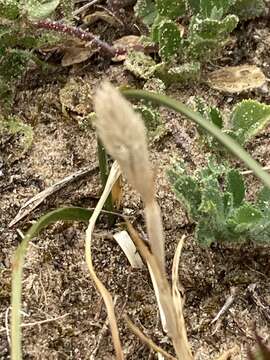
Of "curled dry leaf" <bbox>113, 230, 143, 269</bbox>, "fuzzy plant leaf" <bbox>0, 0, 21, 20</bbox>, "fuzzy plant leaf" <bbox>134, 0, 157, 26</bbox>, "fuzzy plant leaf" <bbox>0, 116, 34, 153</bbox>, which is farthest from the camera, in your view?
"fuzzy plant leaf" <bbox>134, 0, 157, 26</bbox>

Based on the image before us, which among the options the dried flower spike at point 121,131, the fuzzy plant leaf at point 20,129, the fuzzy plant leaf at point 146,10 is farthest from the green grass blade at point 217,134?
the fuzzy plant leaf at point 146,10

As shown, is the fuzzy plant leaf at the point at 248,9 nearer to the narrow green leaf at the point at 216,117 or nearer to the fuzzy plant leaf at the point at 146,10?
the fuzzy plant leaf at the point at 146,10

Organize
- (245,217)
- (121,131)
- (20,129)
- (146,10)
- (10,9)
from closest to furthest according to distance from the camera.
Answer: (121,131), (245,217), (10,9), (20,129), (146,10)

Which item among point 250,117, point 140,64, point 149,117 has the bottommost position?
point 250,117

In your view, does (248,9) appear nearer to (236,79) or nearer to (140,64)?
(236,79)

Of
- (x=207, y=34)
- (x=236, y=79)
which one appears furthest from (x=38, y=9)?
(x=236, y=79)

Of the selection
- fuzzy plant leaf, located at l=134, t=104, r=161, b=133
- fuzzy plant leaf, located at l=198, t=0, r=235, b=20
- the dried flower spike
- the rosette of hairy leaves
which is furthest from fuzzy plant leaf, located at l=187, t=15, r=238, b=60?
the dried flower spike

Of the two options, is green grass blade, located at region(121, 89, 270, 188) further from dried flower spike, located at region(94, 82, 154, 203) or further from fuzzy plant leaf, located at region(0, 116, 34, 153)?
fuzzy plant leaf, located at region(0, 116, 34, 153)
